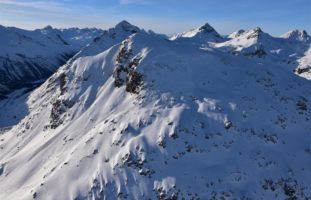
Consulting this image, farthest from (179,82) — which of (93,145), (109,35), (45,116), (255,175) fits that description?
(109,35)

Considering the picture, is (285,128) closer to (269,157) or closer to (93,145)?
(269,157)

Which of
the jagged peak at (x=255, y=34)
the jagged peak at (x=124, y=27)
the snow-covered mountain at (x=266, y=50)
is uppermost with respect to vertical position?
the jagged peak at (x=124, y=27)

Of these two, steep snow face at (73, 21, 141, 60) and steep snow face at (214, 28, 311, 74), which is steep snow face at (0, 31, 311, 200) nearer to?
steep snow face at (73, 21, 141, 60)

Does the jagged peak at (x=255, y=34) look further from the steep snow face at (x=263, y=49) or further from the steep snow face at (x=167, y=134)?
the steep snow face at (x=167, y=134)

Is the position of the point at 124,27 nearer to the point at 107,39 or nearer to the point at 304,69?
the point at 107,39

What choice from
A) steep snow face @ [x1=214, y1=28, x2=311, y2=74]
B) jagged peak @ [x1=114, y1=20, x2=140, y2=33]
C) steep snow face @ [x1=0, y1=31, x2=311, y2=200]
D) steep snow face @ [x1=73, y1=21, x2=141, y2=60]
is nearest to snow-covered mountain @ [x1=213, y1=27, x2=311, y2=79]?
steep snow face @ [x1=214, y1=28, x2=311, y2=74]

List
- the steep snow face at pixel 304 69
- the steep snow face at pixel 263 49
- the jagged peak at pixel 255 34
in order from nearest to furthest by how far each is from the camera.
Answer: the steep snow face at pixel 304 69 < the steep snow face at pixel 263 49 < the jagged peak at pixel 255 34

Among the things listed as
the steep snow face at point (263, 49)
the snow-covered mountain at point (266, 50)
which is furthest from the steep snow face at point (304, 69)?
the steep snow face at point (263, 49)

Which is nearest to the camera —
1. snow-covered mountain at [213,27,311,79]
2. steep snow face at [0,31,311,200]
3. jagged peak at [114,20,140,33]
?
steep snow face at [0,31,311,200]

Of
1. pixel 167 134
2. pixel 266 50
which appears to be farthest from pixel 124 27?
pixel 167 134
